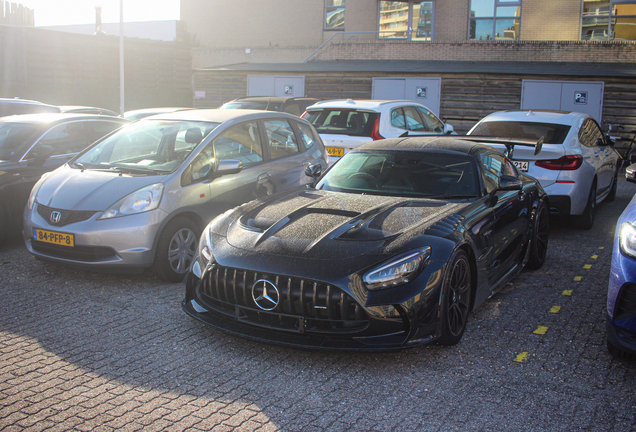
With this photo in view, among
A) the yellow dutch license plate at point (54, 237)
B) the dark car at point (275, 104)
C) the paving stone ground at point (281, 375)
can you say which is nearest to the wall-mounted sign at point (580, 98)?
the dark car at point (275, 104)

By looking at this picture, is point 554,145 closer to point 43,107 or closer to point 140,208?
point 140,208

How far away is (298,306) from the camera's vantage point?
12.4 feet

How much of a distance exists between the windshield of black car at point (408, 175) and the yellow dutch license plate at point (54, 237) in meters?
2.30

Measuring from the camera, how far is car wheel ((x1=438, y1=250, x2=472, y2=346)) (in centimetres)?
398

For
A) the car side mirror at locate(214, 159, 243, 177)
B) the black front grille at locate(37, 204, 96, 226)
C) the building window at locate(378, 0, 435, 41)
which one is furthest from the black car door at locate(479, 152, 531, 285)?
the building window at locate(378, 0, 435, 41)

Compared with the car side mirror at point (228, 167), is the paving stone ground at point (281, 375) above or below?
below

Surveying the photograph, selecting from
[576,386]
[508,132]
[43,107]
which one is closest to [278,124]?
[508,132]

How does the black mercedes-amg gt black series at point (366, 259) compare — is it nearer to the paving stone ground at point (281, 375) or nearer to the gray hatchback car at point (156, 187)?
the paving stone ground at point (281, 375)

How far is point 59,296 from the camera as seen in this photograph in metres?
5.22

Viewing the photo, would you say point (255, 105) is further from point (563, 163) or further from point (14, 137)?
point (563, 163)

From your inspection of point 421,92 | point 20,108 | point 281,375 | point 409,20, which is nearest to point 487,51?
point 409,20

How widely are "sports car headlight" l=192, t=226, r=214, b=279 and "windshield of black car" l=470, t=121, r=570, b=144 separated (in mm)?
5348

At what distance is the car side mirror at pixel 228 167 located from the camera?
591 cm

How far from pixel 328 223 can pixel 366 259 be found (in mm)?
569
